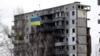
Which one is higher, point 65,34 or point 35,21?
point 35,21

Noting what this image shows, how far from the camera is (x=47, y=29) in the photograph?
294 ft

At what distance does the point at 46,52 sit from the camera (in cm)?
8538

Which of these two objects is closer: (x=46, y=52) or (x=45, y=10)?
(x=46, y=52)

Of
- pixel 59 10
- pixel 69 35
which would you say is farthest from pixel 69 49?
pixel 59 10

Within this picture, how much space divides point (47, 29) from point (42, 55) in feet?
22.9

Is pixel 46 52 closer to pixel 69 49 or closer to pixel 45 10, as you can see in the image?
pixel 69 49

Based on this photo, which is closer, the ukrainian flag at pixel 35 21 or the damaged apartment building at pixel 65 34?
the damaged apartment building at pixel 65 34

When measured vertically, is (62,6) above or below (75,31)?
above

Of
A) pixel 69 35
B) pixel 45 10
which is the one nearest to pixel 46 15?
pixel 45 10

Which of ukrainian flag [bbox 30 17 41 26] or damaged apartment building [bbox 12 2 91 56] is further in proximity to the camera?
ukrainian flag [bbox 30 17 41 26]

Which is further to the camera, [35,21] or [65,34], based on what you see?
[35,21]

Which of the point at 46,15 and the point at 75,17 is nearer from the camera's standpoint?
the point at 75,17

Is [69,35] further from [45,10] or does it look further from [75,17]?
[45,10]

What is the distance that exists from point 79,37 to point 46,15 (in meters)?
10.0
